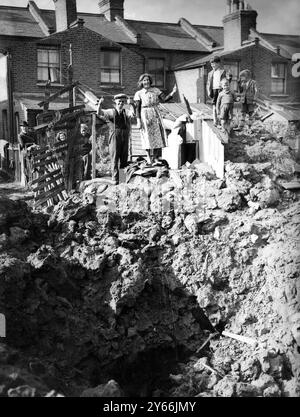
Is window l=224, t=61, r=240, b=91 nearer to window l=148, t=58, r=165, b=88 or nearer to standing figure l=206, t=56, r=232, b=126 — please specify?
standing figure l=206, t=56, r=232, b=126

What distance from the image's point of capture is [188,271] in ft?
18.2

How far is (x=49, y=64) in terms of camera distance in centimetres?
712

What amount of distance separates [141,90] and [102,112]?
23.6 inches

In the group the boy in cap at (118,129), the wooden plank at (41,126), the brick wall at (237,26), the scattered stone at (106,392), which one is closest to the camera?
the scattered stone at (106,392)

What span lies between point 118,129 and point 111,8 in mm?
1669

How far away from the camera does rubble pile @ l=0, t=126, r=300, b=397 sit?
4.82 m

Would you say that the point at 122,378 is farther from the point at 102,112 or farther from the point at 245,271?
the point at 102,112

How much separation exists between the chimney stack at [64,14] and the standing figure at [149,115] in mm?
1358

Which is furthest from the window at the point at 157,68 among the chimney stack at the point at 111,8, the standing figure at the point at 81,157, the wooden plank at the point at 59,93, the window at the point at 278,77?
the window at the point at 278,77

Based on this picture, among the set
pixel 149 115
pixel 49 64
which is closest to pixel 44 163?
pixel 49 64

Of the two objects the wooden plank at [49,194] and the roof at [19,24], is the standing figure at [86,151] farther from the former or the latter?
the roof at [19,24]

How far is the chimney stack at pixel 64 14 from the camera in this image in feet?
22.2

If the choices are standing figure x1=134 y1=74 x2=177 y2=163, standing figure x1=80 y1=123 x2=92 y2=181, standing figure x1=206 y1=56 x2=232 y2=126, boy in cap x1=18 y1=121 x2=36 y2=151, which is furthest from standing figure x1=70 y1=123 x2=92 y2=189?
standing figure x1=206 y1=56 x2=232 y2=126

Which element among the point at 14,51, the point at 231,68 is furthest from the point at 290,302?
the point at 14,51
